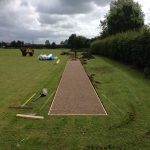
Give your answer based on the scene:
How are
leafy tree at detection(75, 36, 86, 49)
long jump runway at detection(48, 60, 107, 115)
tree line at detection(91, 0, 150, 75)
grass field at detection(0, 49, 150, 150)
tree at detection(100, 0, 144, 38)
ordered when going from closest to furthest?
grass field at detection(0, 49, 150, 150)
long jump runway at detection(48, 60, 107, 115)
tree line at detection(91, 0, 150, 75)
tree at detection(100, 0, 144, 38)
leafy tree at detection(75, 36, 86, 49)

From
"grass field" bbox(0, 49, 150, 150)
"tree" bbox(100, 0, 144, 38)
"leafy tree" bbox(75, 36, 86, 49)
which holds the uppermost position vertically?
"tree" bbox(100, 0, 144, 38)

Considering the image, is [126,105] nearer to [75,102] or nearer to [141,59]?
[75,102]

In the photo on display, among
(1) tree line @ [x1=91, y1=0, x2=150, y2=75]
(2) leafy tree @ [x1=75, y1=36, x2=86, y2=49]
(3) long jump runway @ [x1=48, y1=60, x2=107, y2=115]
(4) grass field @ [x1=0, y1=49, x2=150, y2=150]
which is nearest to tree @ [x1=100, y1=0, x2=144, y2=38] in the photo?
(1) tree line @ [x1=91, y1=0, x2=150, y2=75]

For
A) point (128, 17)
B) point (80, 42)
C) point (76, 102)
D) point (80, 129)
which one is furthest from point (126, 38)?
Answer: point (80, 42)

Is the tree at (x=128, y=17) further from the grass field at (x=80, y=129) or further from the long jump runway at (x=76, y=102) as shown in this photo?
the grass field at (x=80, y=129)

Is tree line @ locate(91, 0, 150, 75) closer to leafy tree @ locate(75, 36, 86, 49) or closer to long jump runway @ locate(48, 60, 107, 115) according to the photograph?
long jump runway @ locate(48, 60, 107, 115)

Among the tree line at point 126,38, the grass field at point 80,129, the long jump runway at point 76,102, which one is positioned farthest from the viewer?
the tree line at point 126,38

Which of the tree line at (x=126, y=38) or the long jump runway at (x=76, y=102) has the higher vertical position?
the tree line at (x=126, y=38)

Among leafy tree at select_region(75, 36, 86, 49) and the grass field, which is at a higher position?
leafy tree at select_region(75, 36, 86, 49)

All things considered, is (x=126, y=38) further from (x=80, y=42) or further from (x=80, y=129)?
(x=80, y=42)

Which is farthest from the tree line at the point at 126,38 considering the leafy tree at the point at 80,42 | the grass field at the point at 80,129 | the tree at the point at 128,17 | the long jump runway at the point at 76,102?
the leafy tree at the point at 80,42

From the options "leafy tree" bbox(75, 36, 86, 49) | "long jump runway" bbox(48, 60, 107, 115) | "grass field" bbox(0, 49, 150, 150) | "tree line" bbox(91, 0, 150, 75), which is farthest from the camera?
"leafy tree" bbox(75, 36, 86, 49)

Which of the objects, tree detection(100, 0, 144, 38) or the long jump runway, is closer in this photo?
the long jump runway

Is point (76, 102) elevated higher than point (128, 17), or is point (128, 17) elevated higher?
point (128, 17)
